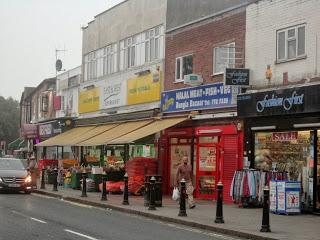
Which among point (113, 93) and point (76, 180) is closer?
point (76, 180)

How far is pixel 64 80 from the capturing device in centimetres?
3959

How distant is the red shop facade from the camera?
2086cm

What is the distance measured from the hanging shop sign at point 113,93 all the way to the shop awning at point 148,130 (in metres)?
4.93

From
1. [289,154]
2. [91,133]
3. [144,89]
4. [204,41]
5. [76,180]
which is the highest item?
[204,41]

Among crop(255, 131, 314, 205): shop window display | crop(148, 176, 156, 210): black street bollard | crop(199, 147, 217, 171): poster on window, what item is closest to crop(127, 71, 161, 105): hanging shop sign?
crop(199, 147, 217, 171): poster on window

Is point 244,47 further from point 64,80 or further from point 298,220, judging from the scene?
point 64,80

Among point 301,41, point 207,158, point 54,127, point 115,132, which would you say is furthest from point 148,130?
point 54,127

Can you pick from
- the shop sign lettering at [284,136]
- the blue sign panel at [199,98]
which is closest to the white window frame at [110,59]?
the blue sign panel at [199,98]

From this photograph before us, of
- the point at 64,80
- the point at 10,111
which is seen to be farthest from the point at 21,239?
the point at 10,111

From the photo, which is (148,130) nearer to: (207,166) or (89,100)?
(207,166)

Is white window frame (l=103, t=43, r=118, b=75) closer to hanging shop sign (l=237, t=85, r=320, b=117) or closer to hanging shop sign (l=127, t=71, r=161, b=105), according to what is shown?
hanging shop sign (l=127, t=71, r=161, b=105)

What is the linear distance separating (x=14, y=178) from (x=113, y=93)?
8367 mm

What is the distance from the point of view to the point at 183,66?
79.7 feet

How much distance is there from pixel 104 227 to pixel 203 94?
9.79 metres
